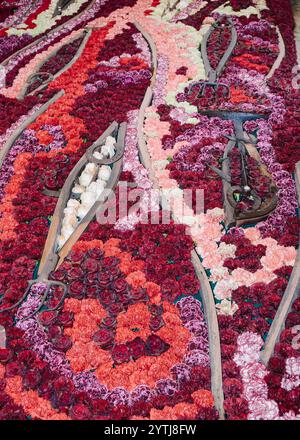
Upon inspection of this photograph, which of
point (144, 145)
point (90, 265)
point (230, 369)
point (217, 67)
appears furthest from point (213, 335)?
point (217, 67)

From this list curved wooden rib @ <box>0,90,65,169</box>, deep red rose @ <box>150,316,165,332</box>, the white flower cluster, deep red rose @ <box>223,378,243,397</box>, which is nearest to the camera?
deep red rose @ <box>223,378,243,397</box>

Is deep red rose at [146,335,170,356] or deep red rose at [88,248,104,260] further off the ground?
deep red rose at [88,248,104,260]

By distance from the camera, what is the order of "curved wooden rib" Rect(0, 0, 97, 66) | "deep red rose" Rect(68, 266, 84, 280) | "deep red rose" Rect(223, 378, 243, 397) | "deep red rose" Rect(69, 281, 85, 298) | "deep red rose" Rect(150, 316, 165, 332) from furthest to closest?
1. "curved wooden rib" Rect(0, 0, 97, 66)
2. "deep red rose" Rect(68, 266, 84, 280)
3. "deep red rose" Rect(69, 281, 85, 298)
4. "deep red rose" Rect(150, 316, 165, 332)
5. "deep red rose" Rect(223, 378, 243, 397)

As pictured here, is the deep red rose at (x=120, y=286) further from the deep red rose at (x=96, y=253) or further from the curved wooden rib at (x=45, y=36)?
the curved wooden rib at (x=45, y=36)

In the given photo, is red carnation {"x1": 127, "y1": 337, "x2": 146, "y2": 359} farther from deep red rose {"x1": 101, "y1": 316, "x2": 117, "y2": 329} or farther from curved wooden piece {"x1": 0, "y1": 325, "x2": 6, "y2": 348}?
curved wooden piece {"x1": 0, "y1": 325, "x2": 6, "y2": 348}

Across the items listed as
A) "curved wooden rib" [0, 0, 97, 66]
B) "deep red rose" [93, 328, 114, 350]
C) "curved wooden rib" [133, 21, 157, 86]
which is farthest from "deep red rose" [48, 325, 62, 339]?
"curved wooden rib" [0, 0, 97, 66]

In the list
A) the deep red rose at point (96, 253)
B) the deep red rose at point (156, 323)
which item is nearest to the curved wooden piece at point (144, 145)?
the deep red rose at point (96, 253)

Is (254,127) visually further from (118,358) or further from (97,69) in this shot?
(118,358)

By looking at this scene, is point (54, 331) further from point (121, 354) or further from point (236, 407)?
point (236, 407)

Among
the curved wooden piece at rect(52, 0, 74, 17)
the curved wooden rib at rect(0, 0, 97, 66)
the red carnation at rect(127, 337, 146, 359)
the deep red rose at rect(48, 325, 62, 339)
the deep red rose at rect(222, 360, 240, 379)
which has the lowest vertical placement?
the deep red rose at rect(222, 360, 240, 379)

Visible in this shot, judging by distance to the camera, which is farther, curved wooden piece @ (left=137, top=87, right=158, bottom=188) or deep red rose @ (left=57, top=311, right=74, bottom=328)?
curved wooden piece @ (left=137, top=87, right=158, bottom=188)
